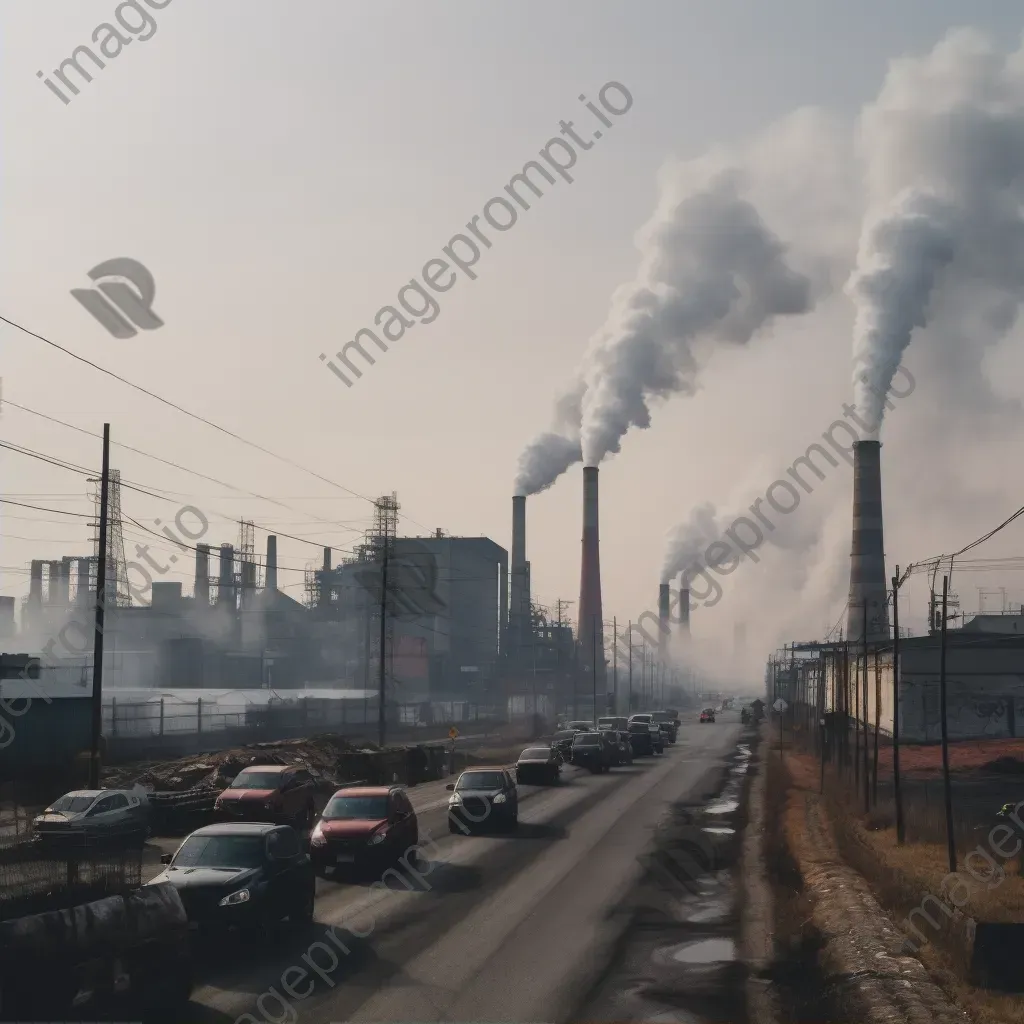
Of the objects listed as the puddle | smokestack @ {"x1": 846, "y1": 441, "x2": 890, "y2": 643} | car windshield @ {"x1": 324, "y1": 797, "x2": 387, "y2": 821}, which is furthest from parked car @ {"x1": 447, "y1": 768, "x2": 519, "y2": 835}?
smokestack @ {"x1": 846, "y1": 441, "x2": 890, "y2": 643}

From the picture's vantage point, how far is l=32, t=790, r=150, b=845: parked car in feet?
96.8

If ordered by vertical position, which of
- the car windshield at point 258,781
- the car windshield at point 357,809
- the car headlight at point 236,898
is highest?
the car headlight at point 236,898

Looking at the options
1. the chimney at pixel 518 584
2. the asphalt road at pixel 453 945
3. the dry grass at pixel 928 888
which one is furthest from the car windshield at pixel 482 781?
the chimney at pixel 518 584

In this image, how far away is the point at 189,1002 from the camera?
1360 cm

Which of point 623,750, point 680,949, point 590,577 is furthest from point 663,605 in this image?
point 680,949

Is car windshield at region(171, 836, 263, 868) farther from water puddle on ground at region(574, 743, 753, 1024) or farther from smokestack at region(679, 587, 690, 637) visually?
smokestack at region(679, 587, 690, 637)

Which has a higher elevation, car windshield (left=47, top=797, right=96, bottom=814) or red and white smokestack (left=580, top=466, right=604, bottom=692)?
red and white smokestack (left=580, top=466, right=604, bottom=692)

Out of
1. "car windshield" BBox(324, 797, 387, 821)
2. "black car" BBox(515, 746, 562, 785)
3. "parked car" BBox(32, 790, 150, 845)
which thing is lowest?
"black car" BBox(515, 746, 562, 785)

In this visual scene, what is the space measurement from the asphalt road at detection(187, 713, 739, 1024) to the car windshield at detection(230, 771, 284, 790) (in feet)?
16.3

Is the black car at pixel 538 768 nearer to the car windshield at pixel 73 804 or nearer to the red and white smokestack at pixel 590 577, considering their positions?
the car windshield at pixel 73 804

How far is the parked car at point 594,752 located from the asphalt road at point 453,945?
27813mm

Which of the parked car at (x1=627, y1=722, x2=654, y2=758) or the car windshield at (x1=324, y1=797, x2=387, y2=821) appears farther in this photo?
the parked car at (x1=627, y1=722, x2=654, y2=758)

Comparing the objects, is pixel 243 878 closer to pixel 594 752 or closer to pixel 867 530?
pixel 594 752

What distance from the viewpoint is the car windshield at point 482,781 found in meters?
33.3
